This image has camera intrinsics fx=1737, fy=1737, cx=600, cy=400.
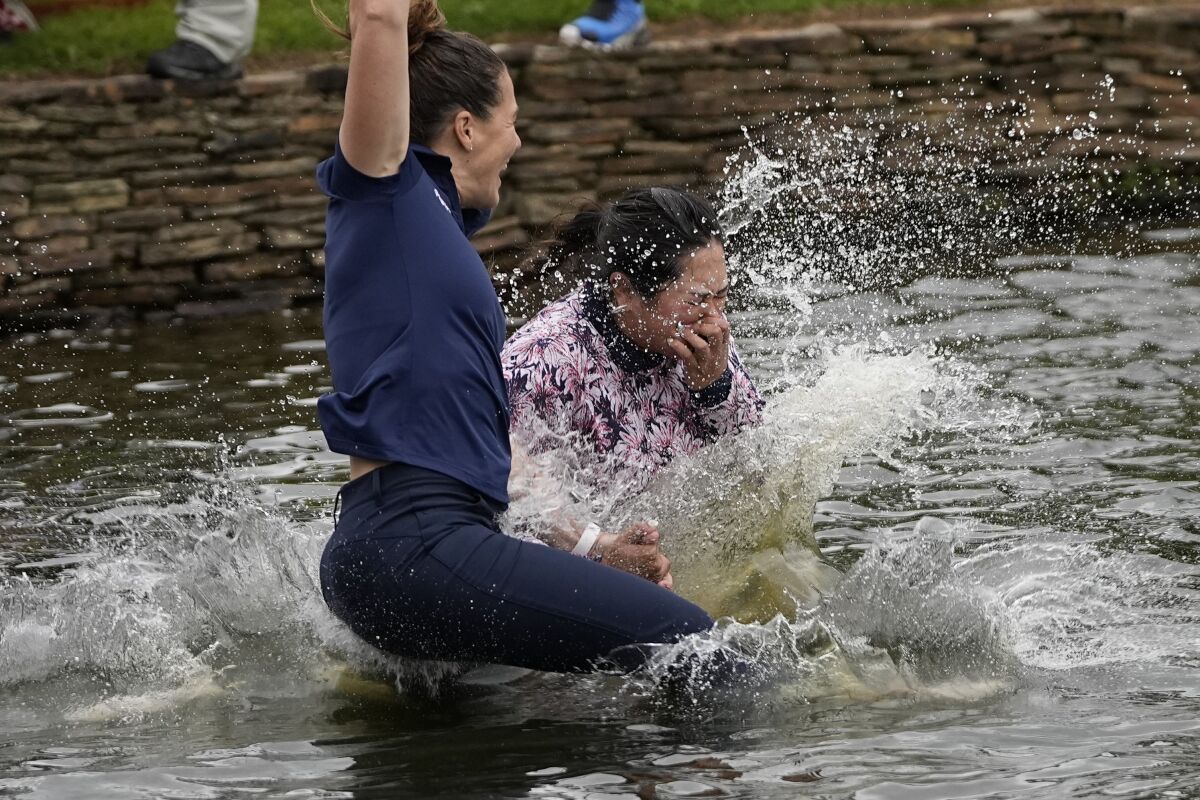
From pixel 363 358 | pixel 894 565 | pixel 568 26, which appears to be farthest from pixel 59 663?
pixel 568 26

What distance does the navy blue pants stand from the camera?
11.8 feet

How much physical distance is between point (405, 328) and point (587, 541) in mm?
835

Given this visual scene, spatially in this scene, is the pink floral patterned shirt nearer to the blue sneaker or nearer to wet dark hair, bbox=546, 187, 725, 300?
wet dark hair, bbox=546, 187, 725, 300

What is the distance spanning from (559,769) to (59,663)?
1.53m

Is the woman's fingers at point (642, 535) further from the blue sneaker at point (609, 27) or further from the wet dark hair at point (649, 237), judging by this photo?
the blue sneaker at point (609, 27)

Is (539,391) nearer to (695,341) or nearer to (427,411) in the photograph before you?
(695,341)

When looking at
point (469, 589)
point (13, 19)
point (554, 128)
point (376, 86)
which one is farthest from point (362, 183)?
point (13, 19)

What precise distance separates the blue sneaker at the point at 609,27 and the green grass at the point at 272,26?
465 millimetres

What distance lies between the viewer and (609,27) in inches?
423

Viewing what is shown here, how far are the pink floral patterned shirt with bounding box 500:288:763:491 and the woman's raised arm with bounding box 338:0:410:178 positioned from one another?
3.71 feet

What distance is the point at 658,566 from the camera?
407 centimetres

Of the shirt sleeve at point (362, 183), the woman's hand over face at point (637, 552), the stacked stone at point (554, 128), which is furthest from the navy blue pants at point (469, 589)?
the stacked stone at point (554, 128)

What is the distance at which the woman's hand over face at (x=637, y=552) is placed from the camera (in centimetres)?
404

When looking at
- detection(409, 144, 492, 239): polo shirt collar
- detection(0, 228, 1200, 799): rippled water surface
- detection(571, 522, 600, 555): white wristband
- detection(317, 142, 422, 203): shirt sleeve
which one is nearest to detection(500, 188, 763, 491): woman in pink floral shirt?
detection(571, 522, 600, 555): white wristband
